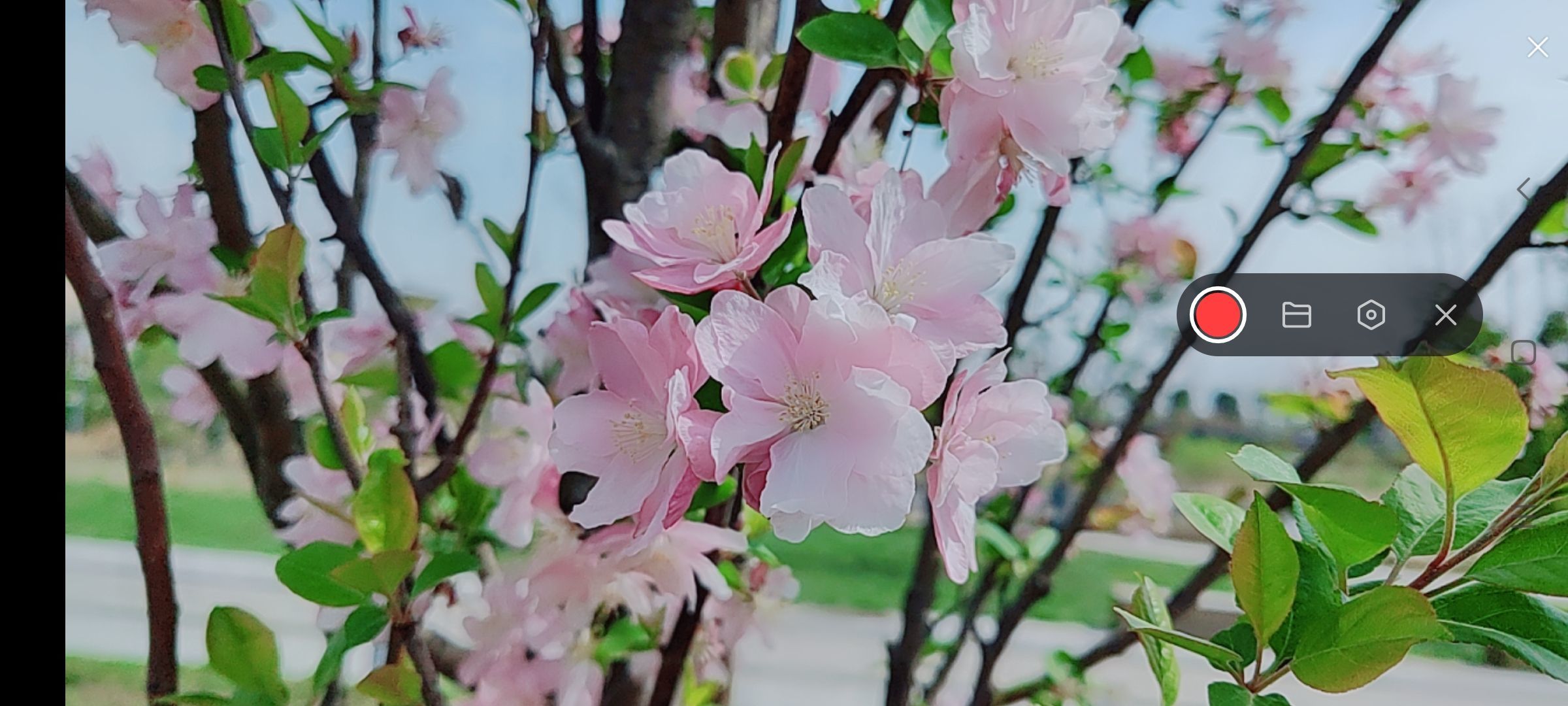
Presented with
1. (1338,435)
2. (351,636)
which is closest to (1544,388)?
(1338,435)

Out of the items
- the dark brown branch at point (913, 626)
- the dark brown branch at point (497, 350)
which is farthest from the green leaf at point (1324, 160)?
the dark brown branch at point (497, 350)

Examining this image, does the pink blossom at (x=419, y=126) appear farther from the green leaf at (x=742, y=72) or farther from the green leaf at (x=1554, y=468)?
the green leaf at (x=1554, y=468)

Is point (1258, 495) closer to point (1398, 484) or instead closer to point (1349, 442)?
point (1398, 484)

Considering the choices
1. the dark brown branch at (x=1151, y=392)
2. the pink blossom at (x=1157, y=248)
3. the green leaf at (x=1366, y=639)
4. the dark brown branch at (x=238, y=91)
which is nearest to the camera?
the green leaf at (x=1366, y=639)

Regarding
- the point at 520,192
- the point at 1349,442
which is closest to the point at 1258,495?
the point at 1349,442

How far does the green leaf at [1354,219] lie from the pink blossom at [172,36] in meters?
0.48

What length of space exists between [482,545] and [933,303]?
0.26 metres

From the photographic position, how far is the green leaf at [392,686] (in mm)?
275

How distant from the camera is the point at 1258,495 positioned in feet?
0.61

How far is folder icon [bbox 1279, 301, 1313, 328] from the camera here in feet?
1.29

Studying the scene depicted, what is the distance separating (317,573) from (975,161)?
0.76ft

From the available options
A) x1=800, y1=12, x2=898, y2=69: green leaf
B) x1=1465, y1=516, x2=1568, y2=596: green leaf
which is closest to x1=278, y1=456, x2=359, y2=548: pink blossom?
x1=800, y1=12, x2=898, y2=69: green leaf

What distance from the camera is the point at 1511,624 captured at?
0.64 ft

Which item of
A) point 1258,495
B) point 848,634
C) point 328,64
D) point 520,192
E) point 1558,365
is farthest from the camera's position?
point 848,634
